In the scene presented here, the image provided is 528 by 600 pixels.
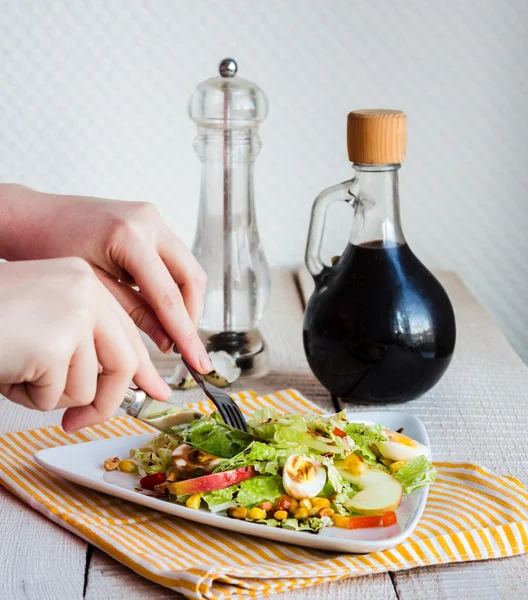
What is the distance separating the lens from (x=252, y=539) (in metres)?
0.87

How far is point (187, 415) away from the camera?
101 cm

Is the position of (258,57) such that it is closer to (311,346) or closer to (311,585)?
(311,346)

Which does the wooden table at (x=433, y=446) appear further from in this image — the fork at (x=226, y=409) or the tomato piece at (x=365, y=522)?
the fork at (x=226, y=409)

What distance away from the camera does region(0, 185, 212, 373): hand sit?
1014 mm

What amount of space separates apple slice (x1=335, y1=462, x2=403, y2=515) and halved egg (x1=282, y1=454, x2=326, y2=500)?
35 mm

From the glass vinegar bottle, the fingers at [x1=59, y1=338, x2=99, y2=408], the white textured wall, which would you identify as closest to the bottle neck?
the glass vinegar bottle

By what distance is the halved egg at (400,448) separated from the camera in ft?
3.23

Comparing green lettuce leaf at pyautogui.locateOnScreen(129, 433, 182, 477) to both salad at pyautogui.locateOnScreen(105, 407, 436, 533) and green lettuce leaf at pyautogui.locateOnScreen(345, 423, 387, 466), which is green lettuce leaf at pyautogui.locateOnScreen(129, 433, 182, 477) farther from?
green lettuce leaf at pyautogui.locateOnScreen(345, 423, 387, 466)

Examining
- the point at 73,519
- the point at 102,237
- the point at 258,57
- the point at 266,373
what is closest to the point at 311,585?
the point at 73,519

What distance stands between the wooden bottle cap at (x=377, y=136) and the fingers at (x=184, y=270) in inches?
10.9

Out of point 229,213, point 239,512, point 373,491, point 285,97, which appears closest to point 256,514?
point 239,512

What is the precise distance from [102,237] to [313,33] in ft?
3.80

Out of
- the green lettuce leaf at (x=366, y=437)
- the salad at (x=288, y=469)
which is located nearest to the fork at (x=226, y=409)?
the salad at (x=288, y=469)

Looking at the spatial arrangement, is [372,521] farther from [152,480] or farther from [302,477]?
[152,480]
